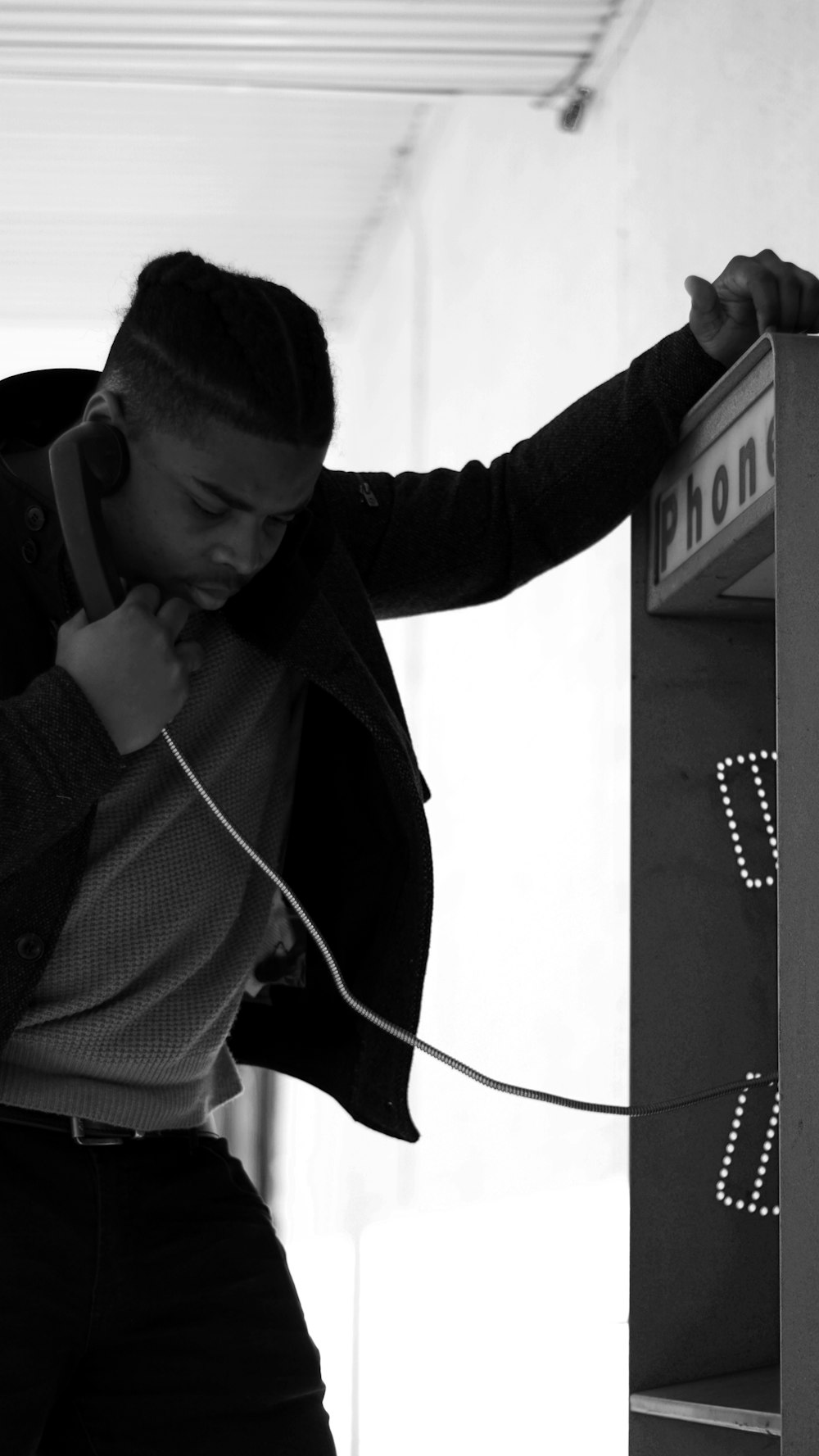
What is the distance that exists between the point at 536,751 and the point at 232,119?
1763 millimetres

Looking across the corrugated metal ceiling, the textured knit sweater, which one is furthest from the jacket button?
the corrugated metal ceiling

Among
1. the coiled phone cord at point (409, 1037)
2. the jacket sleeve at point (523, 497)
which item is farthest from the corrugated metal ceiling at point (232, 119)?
the coiled phone cord at point (409, 1037)

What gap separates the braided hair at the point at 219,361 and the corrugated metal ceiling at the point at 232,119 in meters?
1.55

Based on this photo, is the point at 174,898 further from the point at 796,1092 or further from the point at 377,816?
the point at 796,1092

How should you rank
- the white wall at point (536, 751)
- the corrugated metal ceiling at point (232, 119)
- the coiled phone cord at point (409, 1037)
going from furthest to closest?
the corrugated metal ceiling at point (232, 119), the white wall at point (536, 751), the coiled phone cord at point (409, 1037)

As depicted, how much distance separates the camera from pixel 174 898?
1216 mm

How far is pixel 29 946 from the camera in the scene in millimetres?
1133

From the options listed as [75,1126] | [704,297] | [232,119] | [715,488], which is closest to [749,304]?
[704,297]

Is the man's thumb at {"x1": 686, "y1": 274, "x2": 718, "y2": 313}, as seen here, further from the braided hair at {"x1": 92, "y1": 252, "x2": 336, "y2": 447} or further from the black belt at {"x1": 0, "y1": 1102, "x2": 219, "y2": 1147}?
the black belt at {"x1": 0, "y1": 1102, "x2": 219, "y2": 1147}

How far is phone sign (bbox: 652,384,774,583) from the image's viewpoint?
1078 mm

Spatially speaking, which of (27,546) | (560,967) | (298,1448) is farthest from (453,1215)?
(27,546)

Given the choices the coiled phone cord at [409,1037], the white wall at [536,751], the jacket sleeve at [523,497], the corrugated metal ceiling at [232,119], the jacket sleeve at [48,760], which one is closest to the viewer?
the jacket sleeve at [48,760]

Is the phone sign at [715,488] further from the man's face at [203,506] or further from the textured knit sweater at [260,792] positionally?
the man's face at [203,506]

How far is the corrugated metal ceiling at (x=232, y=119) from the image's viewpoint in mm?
2740
